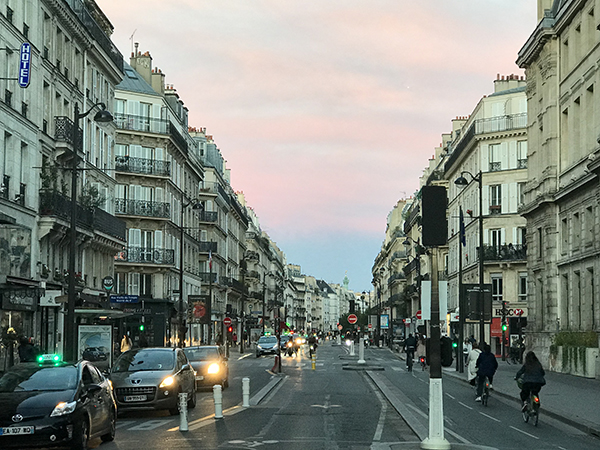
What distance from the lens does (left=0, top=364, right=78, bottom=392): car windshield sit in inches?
635

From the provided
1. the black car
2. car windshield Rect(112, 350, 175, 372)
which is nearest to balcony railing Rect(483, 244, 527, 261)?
car windshield Rect(112, 350, 175, 372)

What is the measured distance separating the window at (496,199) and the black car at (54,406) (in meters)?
60.4

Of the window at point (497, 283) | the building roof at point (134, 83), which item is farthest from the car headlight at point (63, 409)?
the building roof at point (134, 83)

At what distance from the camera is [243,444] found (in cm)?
1666

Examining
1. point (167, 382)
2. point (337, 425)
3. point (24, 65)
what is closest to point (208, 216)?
point (24, 65)

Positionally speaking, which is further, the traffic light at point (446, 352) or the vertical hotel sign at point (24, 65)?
the vertical hotel sign at point (24, 65)

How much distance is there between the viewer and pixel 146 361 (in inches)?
968

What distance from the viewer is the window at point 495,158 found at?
75.6 m

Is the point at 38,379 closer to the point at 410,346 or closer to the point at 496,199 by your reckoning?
the point at 410,346

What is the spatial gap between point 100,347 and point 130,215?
37151mm

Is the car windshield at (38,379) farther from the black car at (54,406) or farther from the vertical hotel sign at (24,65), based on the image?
the vertical hotel sign at (24,65)

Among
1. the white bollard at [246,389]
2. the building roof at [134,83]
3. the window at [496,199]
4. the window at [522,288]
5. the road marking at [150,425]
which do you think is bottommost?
the road marking at [150,425]

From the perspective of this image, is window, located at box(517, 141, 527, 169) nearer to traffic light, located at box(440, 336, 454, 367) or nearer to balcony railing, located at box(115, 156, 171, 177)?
balcony railing, located at box(115, 156, 171, 177)

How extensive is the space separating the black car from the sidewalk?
9597 millimetres
